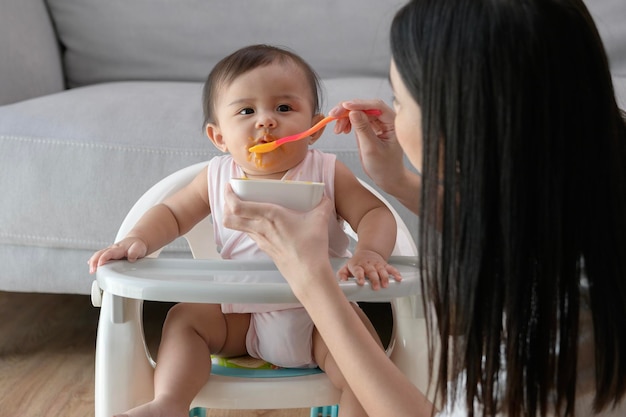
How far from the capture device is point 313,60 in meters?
2.15

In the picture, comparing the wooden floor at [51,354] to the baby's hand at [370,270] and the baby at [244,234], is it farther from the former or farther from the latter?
the baby's hand at [370,270]

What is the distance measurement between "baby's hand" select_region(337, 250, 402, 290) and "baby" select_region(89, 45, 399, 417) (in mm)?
49

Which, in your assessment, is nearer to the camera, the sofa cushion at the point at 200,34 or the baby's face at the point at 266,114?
the baby's face at the point at 266,114

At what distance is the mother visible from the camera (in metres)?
0.67

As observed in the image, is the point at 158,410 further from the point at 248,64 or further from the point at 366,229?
the point at 248,64

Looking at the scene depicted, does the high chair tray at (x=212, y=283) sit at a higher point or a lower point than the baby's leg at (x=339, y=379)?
higher

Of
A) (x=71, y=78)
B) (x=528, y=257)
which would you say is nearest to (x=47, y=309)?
(x=71, y=78)

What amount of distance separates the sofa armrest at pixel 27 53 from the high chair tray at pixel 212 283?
1.12 meters

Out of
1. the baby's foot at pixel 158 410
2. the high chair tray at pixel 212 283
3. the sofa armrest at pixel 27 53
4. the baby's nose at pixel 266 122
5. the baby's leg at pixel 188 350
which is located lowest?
the baby's foot at pixel 158 410

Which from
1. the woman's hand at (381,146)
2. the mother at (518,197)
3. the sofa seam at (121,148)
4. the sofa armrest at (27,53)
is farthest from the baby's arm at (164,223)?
the sofa armrest at (27,53)

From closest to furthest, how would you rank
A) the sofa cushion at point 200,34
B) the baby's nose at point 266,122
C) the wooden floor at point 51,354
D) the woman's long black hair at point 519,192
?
the woman's long black hair at point 519,192, the baby's nose at point 266,122, the wooden floor at point 51,354, the sofa cushion at point 200,34

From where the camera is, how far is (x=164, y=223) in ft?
3.57

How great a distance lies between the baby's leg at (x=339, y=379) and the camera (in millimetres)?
976

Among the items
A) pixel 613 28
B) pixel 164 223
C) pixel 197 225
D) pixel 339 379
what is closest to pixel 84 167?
pixel 197 225
